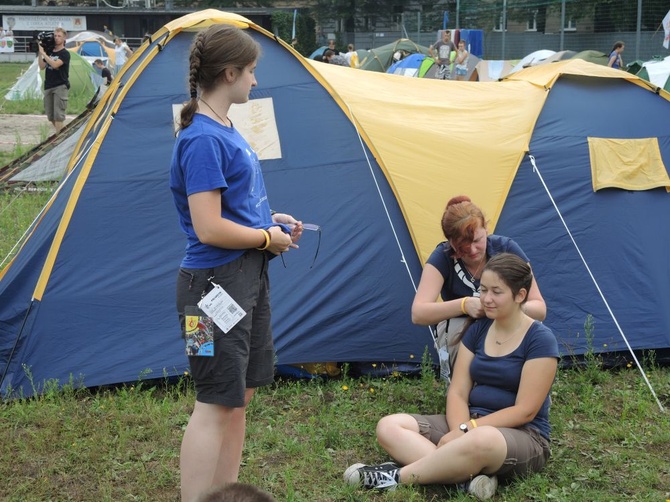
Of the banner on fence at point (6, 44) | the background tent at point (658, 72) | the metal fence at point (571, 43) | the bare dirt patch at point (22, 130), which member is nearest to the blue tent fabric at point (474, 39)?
the metal fence at point (571, 43)

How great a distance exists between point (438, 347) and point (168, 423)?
4.34 ft

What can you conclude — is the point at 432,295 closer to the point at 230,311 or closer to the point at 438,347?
the point at 438,347

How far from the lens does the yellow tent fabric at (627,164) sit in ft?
16.0

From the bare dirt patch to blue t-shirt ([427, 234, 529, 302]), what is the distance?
853 centimetres

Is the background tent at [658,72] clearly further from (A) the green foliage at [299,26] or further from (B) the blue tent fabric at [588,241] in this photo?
(A) the green foliage at [299,26]

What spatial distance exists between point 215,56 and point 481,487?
6.19 feet

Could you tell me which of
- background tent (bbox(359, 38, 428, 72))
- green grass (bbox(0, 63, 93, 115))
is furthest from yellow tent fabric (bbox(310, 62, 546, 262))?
background tent (bbox(359, 38, 428, 72))

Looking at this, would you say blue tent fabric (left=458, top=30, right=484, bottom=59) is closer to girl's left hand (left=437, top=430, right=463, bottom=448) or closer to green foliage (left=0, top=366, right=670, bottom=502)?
green foliage (left=0, top=366, right=670, bottom=502)

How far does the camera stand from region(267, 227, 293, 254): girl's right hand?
8.93 feet

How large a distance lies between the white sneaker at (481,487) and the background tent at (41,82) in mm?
17386

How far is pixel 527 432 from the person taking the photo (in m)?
3.49

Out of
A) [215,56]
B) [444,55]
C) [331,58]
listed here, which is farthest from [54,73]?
[331,58]

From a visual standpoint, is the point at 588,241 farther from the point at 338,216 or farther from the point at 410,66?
the point at 410,66

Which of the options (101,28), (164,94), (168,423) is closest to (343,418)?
(168,423)
